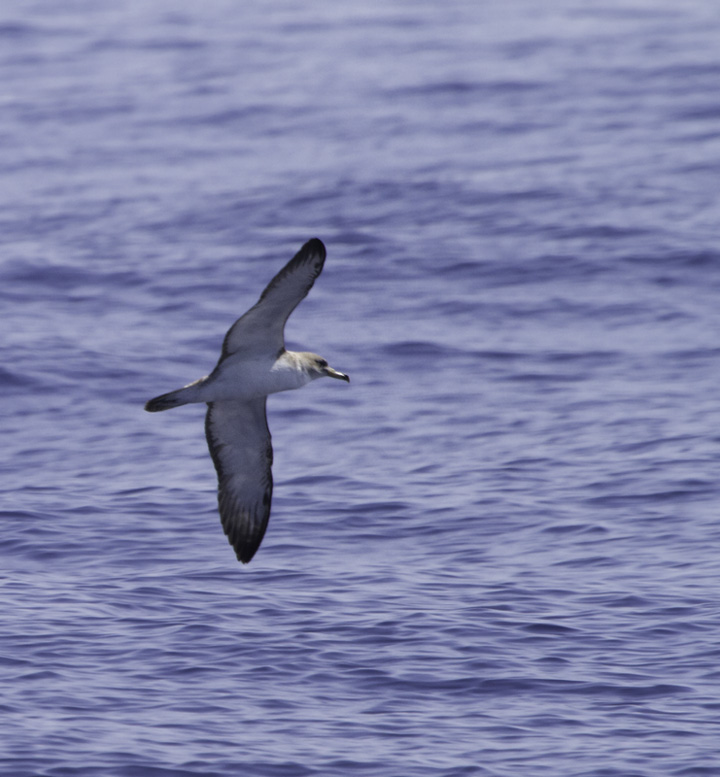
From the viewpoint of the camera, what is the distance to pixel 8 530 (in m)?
14.3

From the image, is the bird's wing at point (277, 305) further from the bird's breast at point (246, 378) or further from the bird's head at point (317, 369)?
the bird's head at point (317, 369)

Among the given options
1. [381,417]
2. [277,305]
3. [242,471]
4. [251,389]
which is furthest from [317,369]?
[381,417]

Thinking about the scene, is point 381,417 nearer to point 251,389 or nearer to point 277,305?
point 251,389

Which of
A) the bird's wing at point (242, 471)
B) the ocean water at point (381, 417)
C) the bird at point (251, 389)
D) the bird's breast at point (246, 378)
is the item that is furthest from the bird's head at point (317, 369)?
the ocean water at point (381, 417)

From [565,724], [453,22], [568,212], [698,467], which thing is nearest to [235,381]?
[565,724]

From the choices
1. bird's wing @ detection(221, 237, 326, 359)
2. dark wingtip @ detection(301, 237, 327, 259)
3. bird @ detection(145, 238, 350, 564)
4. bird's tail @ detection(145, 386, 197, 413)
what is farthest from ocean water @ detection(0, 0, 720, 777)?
dark wingtip @ detection(301, 237, 327, 259)

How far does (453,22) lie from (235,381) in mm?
30041

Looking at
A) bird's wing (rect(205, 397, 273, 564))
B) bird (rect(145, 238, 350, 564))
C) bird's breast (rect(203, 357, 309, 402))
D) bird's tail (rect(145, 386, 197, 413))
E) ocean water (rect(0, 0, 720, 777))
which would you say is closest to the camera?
bird (rect(145, 238, 350, 564))

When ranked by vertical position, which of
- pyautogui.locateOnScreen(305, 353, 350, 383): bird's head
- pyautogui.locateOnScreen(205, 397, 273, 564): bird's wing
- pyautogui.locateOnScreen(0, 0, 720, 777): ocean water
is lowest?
pyautogui.locateOnScreen(0, 0, 720, 777): ocean water

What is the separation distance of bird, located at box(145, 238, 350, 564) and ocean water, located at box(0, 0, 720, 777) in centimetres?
114

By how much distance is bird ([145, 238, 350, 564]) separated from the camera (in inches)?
389

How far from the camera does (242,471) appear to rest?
38.6 feet

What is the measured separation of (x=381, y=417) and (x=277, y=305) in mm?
7530

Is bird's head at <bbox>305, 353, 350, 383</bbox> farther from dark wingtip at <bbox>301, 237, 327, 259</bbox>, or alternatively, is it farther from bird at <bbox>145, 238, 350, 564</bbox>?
dark wingtip at <bbox>301, 237, 327, 259</bbox>
